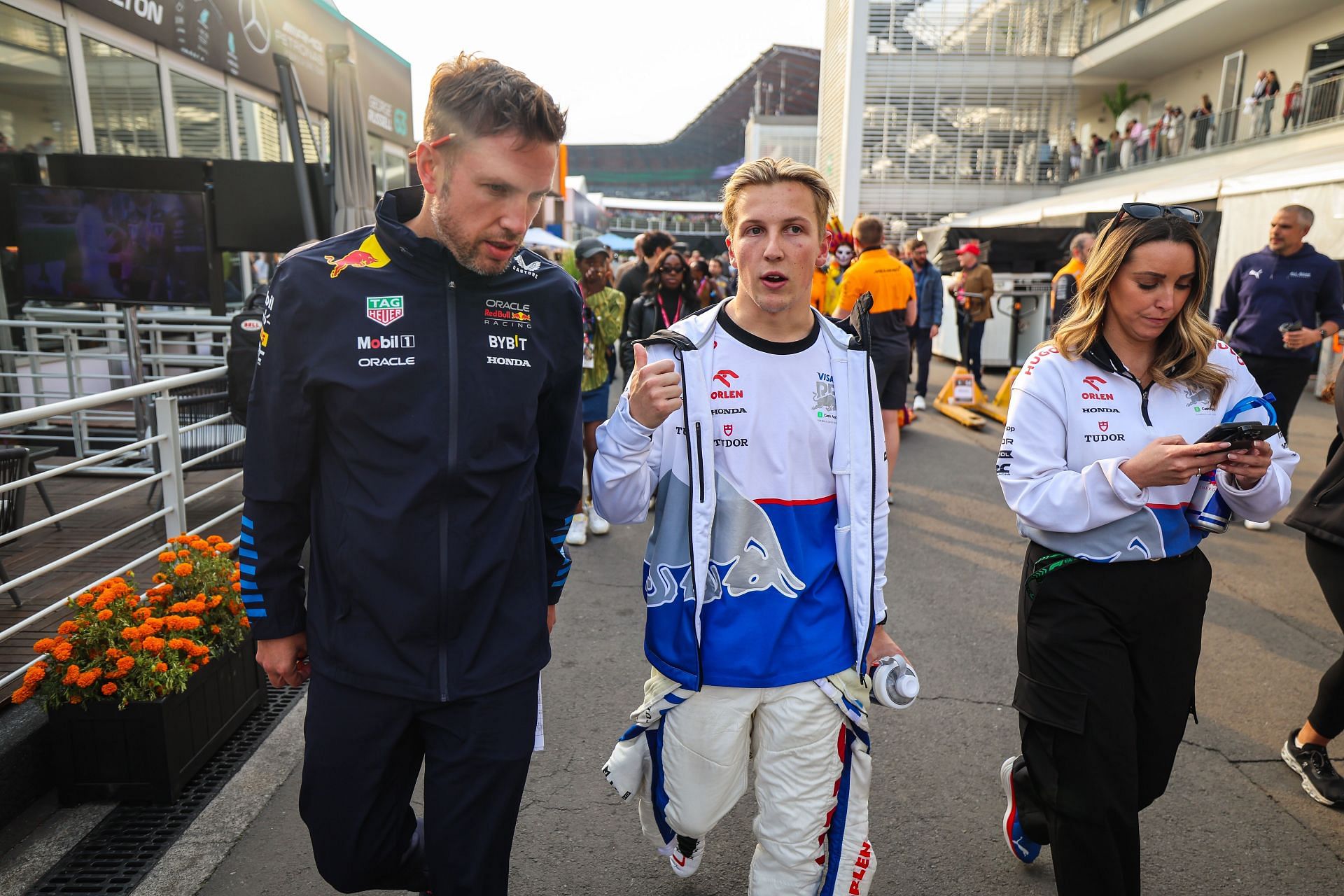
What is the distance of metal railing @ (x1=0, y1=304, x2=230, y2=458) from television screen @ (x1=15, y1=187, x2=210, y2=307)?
0.75 m

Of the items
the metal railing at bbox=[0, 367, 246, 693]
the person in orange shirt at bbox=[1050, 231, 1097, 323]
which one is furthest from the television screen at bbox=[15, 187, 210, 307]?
the person in orange shirt at bbox=[1050, 231, 1097, 323]

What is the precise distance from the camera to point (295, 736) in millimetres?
3730

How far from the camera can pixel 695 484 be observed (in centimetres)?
233

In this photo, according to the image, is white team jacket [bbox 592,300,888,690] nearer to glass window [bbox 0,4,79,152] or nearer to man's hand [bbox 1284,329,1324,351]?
man's hand [bbox 1284,329,1324,351]

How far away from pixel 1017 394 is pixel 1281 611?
156 inches

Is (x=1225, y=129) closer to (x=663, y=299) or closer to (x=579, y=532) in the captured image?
(x=663, y=299)

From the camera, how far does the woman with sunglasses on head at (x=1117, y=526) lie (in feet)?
7.77

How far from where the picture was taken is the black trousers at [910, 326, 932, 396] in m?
11.9

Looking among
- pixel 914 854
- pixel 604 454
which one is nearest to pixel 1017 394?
pixel 604 454

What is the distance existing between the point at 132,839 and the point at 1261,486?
3.68 m

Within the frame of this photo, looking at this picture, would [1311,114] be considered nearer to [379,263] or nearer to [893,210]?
[893,210]

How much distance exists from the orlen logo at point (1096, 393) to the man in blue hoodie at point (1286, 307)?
4827 millimetres

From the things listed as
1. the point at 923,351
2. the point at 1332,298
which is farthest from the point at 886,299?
the point at 923,351

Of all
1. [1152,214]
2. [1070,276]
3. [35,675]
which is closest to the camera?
[1152,214]
